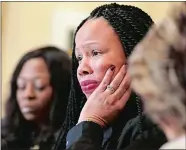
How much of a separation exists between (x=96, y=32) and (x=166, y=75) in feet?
0.74

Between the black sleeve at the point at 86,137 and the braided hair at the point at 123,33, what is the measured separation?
51 mm

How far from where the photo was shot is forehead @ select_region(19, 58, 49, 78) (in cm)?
78

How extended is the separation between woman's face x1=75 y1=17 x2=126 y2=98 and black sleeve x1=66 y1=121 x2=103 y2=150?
A: 6 cm

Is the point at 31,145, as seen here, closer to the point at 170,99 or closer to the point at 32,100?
the point at 32,100

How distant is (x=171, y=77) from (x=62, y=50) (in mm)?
468

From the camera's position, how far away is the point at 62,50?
0.83 metres

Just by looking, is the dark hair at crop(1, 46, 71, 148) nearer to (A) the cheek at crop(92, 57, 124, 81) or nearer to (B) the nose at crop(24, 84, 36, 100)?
(B) the nose at crop(24, 84, 36, 100)

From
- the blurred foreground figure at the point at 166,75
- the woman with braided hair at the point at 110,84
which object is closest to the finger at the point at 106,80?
the woman with braided hair at the point at 110,84

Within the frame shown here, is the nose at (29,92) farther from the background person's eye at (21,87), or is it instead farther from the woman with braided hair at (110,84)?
the woman with braided hair at (110,84)

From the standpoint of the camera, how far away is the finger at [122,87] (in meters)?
0.58

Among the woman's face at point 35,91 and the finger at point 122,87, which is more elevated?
the finger at point 122,87

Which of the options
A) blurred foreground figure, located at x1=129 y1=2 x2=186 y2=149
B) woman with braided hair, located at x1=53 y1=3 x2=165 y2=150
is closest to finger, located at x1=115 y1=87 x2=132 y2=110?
woman with braided hair, located at x1=53 y1=3 x2=165 y2=150

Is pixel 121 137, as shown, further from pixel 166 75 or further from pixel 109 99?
pixel 166 75

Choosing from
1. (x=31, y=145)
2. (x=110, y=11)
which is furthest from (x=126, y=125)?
(x=31, y=145)
